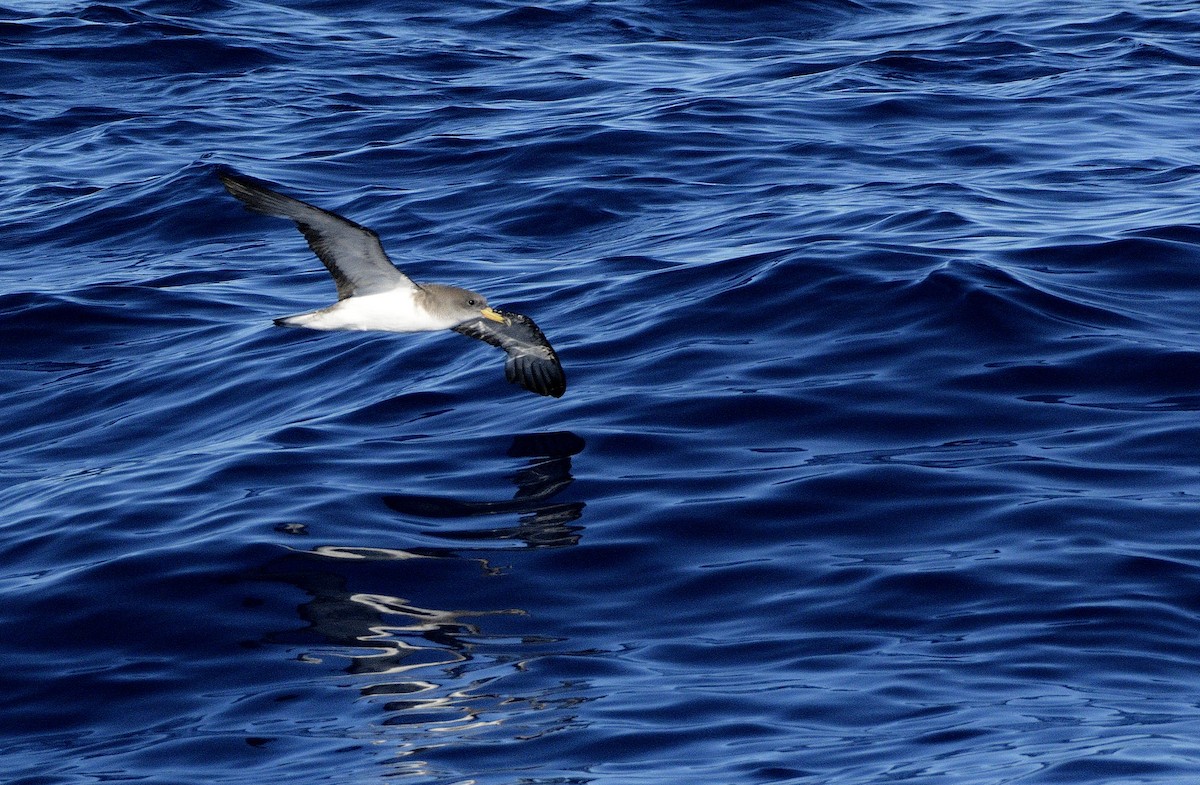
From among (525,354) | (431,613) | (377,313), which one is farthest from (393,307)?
(431,613)

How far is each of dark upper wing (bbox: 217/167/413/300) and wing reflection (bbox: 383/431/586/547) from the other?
4.16 feet

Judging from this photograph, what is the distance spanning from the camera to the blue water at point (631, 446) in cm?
677

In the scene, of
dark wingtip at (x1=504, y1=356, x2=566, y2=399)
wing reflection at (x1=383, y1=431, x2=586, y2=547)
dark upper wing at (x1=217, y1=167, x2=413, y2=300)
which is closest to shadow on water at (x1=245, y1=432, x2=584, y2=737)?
wing reflection at (x1=383, y1=431, x2=586, y2=547)

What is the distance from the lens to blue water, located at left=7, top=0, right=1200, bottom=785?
677 cm

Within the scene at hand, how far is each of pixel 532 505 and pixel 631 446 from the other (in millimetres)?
927

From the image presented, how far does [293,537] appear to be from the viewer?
866 cm

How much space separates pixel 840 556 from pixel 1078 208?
22.0 feet

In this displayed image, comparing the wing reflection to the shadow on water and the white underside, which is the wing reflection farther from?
the white underside

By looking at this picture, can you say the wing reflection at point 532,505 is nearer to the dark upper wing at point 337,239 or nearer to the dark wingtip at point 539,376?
the dark wingtip at point 539,376

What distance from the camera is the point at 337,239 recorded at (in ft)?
30.0

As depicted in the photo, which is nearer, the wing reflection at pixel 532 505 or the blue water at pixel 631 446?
the blue water at pixel 631 446

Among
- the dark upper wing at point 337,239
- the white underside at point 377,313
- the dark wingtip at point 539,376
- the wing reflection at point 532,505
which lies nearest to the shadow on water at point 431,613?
the wing reflection at point 532,505

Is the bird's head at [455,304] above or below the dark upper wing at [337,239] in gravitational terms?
below

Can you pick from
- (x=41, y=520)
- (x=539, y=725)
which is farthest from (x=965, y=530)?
(x=41, y=520)
